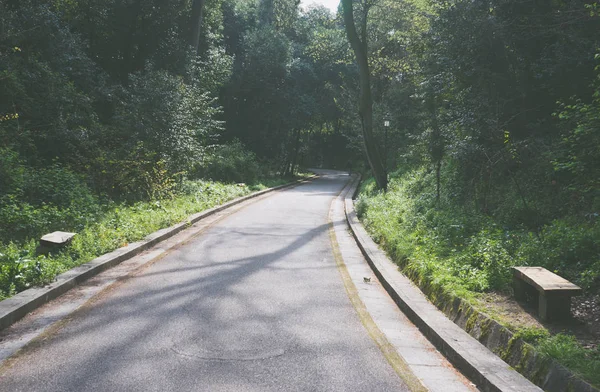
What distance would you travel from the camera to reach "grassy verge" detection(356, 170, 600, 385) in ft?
13.4

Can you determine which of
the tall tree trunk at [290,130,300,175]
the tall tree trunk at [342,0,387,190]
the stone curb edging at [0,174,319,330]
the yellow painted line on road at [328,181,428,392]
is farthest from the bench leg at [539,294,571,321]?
the tall tree trunk at [290,130,300,175]

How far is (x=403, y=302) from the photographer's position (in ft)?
20.7

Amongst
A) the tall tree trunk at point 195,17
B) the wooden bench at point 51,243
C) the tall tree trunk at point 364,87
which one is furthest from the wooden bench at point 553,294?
the tall tree trunk at point 195,17

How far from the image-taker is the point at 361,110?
63.6ft

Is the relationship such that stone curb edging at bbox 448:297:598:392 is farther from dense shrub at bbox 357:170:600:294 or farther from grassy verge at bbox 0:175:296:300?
grassy verge at bbox 0:175:296:300

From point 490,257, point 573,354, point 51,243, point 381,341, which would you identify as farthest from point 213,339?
point 51,243

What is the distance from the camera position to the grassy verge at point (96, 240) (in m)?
6.20

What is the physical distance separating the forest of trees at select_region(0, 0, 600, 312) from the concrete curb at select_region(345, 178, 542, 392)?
1.80m

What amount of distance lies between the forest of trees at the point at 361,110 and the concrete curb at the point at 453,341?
1.80 meters

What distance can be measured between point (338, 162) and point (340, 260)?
64.1m

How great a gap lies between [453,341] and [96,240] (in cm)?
648

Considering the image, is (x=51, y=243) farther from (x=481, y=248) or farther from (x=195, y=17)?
(x=195, y=17)

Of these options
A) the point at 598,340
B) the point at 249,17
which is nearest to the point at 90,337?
the point at 598,340

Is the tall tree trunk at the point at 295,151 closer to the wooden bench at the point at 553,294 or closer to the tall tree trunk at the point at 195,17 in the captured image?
the tall tree trunk at the point at 195,17
